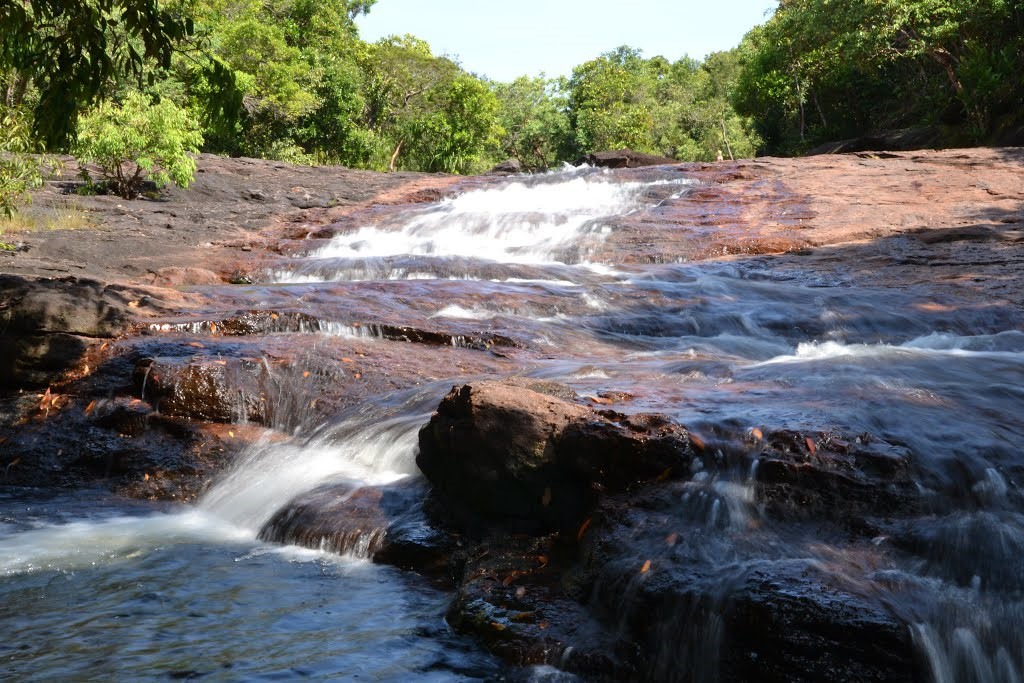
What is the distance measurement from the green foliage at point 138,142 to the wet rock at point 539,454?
11.8m

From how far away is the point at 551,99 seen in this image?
4997 centimetres

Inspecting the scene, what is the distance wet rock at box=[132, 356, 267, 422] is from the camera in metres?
6.22

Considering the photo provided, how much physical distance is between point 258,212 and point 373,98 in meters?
25.2

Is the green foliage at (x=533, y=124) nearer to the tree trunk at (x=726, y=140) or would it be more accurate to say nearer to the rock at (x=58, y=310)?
the tree trunk at (x=726, y=140)

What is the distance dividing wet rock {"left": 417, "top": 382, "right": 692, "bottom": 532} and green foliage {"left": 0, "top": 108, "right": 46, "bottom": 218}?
18.7ft

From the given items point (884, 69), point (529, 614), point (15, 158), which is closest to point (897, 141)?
point (884, 69)

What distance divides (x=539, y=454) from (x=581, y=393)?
976mm

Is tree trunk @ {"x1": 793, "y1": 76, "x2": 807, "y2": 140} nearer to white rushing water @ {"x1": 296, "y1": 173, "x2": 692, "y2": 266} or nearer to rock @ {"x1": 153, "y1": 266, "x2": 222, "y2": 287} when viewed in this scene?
white rushing water @ {"x1": 296, "y1": 173, "x2": 692, "y2": 266}

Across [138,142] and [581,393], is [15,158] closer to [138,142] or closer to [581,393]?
[138,142]

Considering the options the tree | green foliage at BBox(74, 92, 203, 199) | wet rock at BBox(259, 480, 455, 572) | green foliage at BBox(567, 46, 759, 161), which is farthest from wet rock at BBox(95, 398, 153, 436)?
green foliage at BBox(567, 46, 759, 161)

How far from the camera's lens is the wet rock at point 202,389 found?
6219 millimetres

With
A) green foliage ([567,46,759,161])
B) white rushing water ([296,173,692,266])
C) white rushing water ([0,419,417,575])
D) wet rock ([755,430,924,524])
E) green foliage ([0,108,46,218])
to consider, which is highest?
green foliage ([567,46,759,161])

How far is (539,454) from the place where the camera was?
4.08 m

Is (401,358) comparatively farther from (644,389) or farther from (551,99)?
(551,99)
